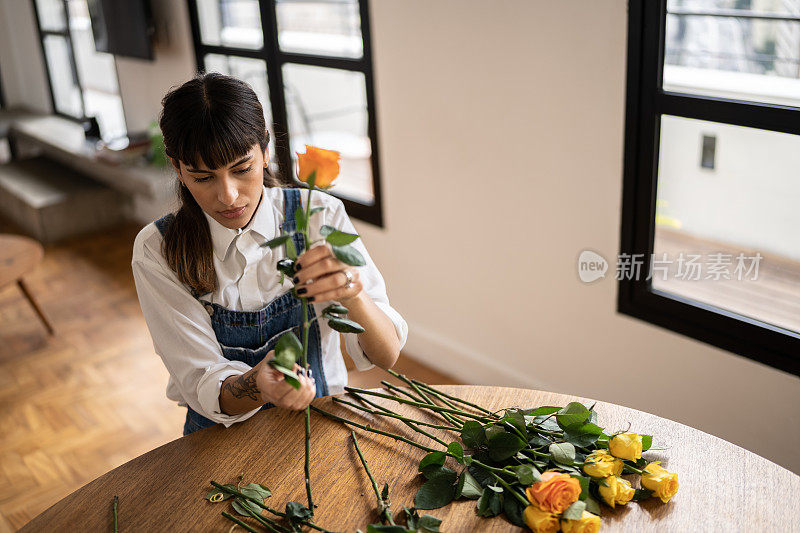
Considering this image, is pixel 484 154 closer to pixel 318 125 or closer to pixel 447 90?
pixel 447 90

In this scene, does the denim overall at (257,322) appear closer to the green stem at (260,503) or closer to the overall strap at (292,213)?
the overall strap at (292,213)

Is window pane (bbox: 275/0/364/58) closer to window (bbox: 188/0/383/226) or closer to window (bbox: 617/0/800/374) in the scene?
window (bbox: 188/0/383/226)

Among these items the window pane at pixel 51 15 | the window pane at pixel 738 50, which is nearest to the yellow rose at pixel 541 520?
the window pane at pixel 738 50

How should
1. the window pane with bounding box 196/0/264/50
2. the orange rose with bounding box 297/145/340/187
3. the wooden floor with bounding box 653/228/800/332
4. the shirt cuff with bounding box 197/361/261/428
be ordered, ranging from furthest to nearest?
the window pane with bounding box 196/0/264/50 → the wooden floor with bounding box 653/228/800/332 → the shirt cuff with bounding box 197/361/261/428 → the orange rose with bounding box 297/145/340/187

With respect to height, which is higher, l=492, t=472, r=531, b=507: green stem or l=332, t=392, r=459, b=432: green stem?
l=492, t=472, r=531, b=507: green stem

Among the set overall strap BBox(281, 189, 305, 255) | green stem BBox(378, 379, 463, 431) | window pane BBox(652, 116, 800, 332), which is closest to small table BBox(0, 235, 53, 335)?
overall strap BBox(281, 189, 305, 255)

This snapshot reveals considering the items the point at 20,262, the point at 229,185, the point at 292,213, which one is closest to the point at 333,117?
the point at 20,262

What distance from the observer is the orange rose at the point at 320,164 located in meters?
0.92

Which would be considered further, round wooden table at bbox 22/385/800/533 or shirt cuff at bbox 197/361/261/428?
shirt cuff at bbox 197/361/261/428

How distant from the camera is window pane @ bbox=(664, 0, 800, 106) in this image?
2.96 meters

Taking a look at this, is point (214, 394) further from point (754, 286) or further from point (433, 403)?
point (754, 286)

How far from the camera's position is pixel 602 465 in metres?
1.03

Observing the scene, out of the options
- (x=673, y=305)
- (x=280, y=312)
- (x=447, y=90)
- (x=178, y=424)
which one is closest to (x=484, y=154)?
(x=447, y=90)

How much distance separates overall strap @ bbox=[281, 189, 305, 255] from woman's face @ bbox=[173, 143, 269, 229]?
14cm
